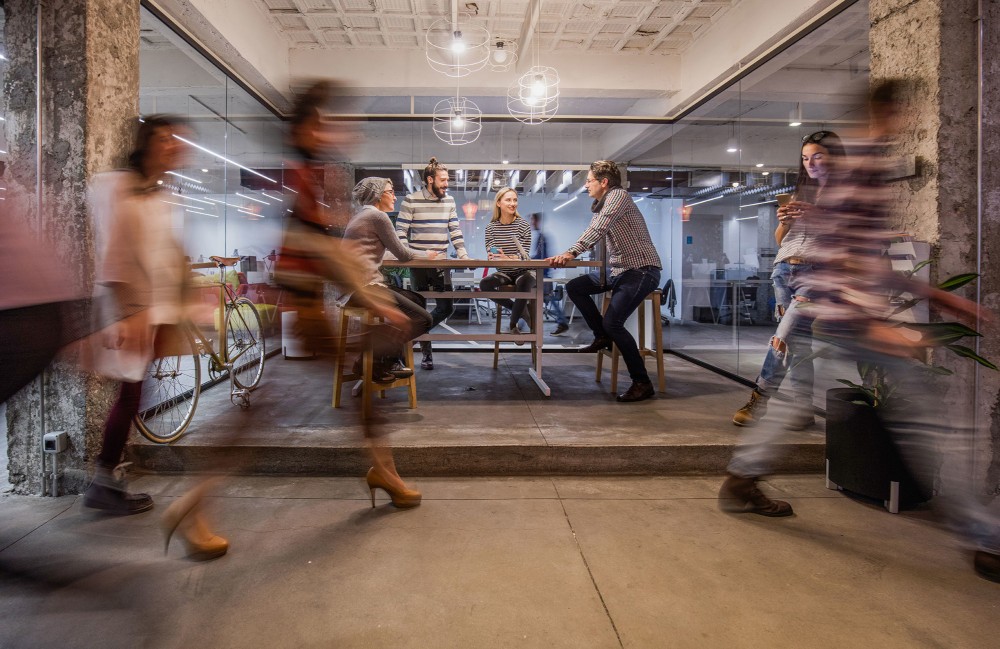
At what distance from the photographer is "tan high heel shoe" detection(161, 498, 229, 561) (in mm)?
2035

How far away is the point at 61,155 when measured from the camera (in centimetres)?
278

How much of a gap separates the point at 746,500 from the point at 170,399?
10.8 ft

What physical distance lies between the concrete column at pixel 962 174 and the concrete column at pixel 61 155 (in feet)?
13.7

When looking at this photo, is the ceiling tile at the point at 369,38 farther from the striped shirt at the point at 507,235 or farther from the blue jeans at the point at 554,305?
the blue jeans at the point at 554,305

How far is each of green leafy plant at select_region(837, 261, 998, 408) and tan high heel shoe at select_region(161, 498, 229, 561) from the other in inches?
104

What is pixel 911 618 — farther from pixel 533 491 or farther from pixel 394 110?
pixel 394 110

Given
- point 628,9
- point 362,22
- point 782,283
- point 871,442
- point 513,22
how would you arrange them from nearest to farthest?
point 871,442, point 782,283, point 628,9, point 362,22, point 513,22

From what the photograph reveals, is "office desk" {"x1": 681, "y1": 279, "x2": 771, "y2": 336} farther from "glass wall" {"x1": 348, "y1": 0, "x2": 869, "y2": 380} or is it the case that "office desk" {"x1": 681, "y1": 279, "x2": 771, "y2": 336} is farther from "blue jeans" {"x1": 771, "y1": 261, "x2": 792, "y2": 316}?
"blue jeans" {"x1": 771, "y1": 261, "x2": 792, "y2": 316}

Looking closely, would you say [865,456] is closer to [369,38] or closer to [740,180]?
[740,180]

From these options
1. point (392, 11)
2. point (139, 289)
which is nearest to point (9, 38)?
point (139, 289)

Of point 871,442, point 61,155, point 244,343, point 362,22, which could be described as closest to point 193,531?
point 61,155

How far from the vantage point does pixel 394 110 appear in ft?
28.5

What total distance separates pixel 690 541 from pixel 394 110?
8025 millimetres

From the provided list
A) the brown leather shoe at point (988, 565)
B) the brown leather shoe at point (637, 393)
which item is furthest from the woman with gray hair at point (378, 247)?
the brown leather shoe at point (988, 565)
